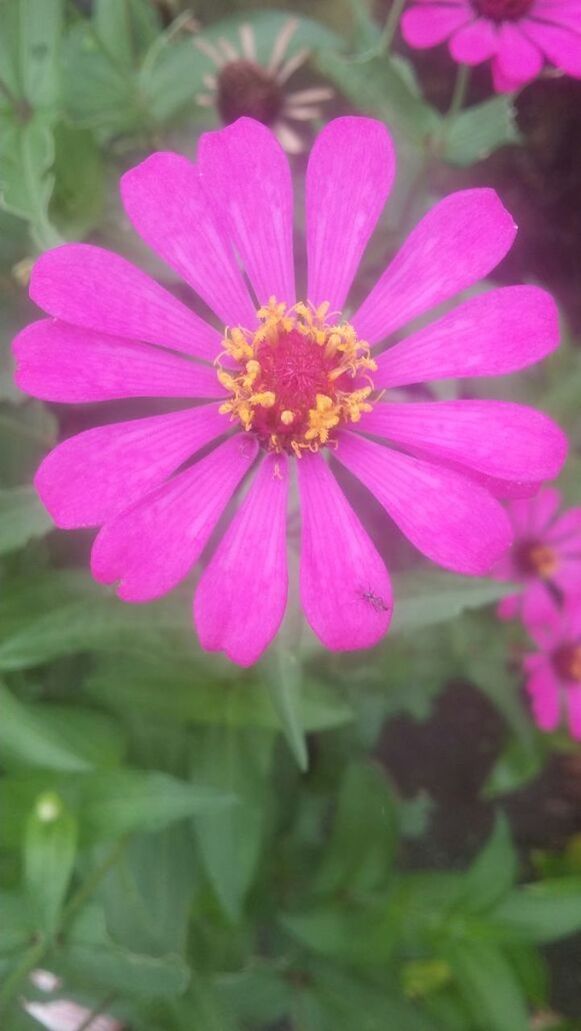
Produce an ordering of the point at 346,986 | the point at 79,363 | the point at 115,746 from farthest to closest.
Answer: the point at 346,986 < the point at 115,746 < the point at 79,363

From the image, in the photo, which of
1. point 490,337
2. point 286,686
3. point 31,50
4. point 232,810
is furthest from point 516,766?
point 31,50

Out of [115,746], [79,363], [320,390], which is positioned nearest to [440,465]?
[320,390]

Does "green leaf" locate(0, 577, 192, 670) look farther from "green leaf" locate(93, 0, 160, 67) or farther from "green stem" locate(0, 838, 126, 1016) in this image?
"green leaf" locate(93, 0, 160, 67)

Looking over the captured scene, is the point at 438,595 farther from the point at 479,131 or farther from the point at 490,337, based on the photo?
the point at 479,131

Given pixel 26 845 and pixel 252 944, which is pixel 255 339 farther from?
pixel 252 944

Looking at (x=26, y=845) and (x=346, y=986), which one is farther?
(x=346, y=986)

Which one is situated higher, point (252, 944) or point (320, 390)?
point (320, 390)

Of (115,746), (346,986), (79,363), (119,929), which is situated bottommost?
(346,986)

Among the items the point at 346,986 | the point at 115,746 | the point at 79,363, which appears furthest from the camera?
the point at 346,986
